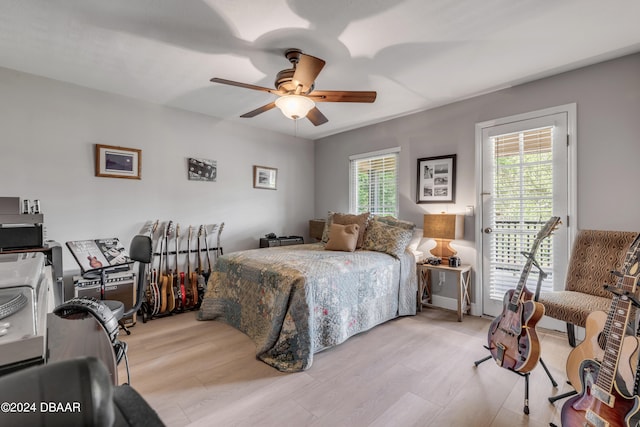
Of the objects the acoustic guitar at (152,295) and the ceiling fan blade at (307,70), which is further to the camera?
the acoustic guitar at (152,295)

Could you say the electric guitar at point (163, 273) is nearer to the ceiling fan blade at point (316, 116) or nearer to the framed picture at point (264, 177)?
the framed picture at point (264, 177)

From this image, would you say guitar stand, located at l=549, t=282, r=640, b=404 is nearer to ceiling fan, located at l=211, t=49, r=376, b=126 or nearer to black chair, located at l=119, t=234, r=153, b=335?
ceiling fan, located at l=211, t=49, r=376, b=126

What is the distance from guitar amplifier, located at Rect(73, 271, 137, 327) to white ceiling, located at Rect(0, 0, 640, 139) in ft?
6.46

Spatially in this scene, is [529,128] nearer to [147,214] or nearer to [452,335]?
[452,335]

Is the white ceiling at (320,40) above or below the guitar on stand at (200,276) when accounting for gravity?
above

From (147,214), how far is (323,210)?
106 inches

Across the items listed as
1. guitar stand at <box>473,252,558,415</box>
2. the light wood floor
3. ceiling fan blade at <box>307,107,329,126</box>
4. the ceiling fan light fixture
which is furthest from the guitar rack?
guitar stand at <box>473,252,558,415</box>

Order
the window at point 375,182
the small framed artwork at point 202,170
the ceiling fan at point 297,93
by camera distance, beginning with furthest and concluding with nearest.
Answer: the window at point 375,182
the small framed artwork at point 202,170
the ceiling fan at point 297,93

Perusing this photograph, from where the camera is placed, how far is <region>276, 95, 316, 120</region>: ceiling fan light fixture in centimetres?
225

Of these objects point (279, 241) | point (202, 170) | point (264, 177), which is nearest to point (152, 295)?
point (202, 170)

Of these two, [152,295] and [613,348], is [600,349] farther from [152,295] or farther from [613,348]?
[152,295]

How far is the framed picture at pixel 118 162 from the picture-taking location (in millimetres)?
3104

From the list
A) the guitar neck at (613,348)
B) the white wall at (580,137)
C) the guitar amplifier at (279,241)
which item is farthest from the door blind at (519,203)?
the guitar amplifier at (279,241)

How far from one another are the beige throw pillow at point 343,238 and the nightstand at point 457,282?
825mm
